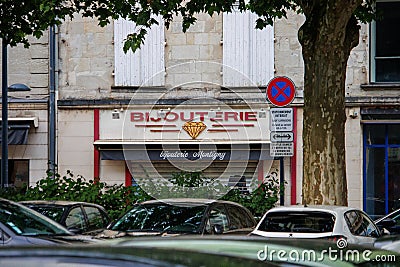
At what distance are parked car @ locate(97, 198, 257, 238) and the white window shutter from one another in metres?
9.94

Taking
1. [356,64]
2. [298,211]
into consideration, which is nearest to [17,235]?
[298,211]

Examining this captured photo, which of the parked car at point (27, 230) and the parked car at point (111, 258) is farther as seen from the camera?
the parked car at point (27, 230)

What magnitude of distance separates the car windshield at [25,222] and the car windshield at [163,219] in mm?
2382

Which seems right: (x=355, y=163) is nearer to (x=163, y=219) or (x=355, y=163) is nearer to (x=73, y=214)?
(x=73, y=214)

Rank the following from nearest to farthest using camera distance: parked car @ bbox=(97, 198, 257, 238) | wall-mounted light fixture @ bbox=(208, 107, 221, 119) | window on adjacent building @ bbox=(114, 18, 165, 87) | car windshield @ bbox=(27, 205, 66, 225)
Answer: parked car @ bbox=(97, 198, 257, 238)
car windshield @ bbox=(27, 205, 66, 225)
wall-mounted light fixture @ bbox=(208, 107, 221, 119)
window on adjacent building @ bbox=(114, 18, 165, 87)

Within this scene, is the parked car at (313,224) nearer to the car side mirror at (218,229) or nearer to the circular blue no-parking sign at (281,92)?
the car side mirror at (218,229)

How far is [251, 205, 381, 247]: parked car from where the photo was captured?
11.9m

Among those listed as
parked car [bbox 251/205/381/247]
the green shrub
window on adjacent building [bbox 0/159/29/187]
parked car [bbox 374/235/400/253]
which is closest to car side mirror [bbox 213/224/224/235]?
parked car [bbox 251/205/381/247]

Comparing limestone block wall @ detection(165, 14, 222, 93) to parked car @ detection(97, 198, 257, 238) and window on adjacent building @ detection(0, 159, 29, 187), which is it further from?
parked car @ detection(97, 198, 257, 238)

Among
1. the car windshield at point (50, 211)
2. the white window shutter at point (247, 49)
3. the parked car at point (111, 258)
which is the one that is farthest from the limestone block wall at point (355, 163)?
the parked car at point (111, 258)

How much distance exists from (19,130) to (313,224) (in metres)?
12.8

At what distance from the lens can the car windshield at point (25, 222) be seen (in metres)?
9.88

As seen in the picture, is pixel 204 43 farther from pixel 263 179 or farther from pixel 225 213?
pixel 225 213

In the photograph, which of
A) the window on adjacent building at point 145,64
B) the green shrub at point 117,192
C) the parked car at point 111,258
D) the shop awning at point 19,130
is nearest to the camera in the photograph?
the parked car at point 111,258
